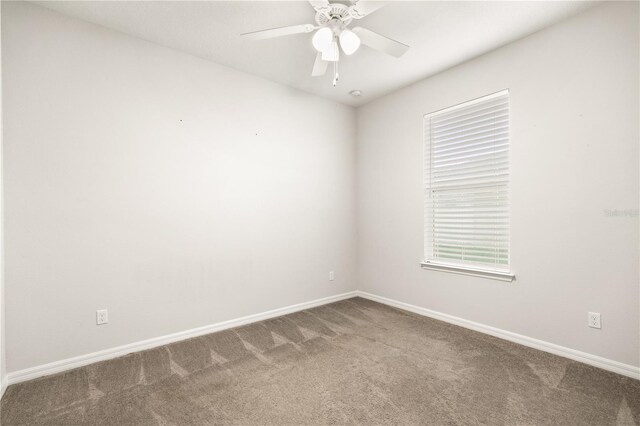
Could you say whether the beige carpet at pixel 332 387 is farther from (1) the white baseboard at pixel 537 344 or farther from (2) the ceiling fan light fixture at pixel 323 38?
(2) the ceiling fan light fixture at pixel 323 38

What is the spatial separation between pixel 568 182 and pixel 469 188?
821 millimetres

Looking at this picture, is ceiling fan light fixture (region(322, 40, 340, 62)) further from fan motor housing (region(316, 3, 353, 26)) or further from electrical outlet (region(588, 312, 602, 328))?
electrical outlet (region(588, 312, 602, 328))

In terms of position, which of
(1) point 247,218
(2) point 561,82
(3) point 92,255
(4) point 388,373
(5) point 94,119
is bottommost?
(4) point 388,373

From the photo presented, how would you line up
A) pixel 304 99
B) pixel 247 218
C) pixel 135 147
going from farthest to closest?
pixel 304 99 < pixel 247 218 < pixel 135 147

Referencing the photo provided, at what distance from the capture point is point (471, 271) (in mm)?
3088

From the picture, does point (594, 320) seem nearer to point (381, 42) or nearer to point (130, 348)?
point (381, 42)

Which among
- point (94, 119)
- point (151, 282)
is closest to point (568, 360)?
point (151, 282)

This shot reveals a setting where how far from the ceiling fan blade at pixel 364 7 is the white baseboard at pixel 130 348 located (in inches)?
116

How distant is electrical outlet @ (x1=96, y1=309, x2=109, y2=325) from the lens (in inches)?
98.0

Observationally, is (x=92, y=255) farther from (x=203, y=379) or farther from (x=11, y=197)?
(x=203, y=379)

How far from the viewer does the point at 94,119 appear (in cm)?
249

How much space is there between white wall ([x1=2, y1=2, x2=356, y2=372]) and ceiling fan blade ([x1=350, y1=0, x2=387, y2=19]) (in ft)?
5.67

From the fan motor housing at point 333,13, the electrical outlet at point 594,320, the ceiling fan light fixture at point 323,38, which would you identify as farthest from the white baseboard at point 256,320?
the fan motor housing at point 333,13

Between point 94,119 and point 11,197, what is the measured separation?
803 mm
